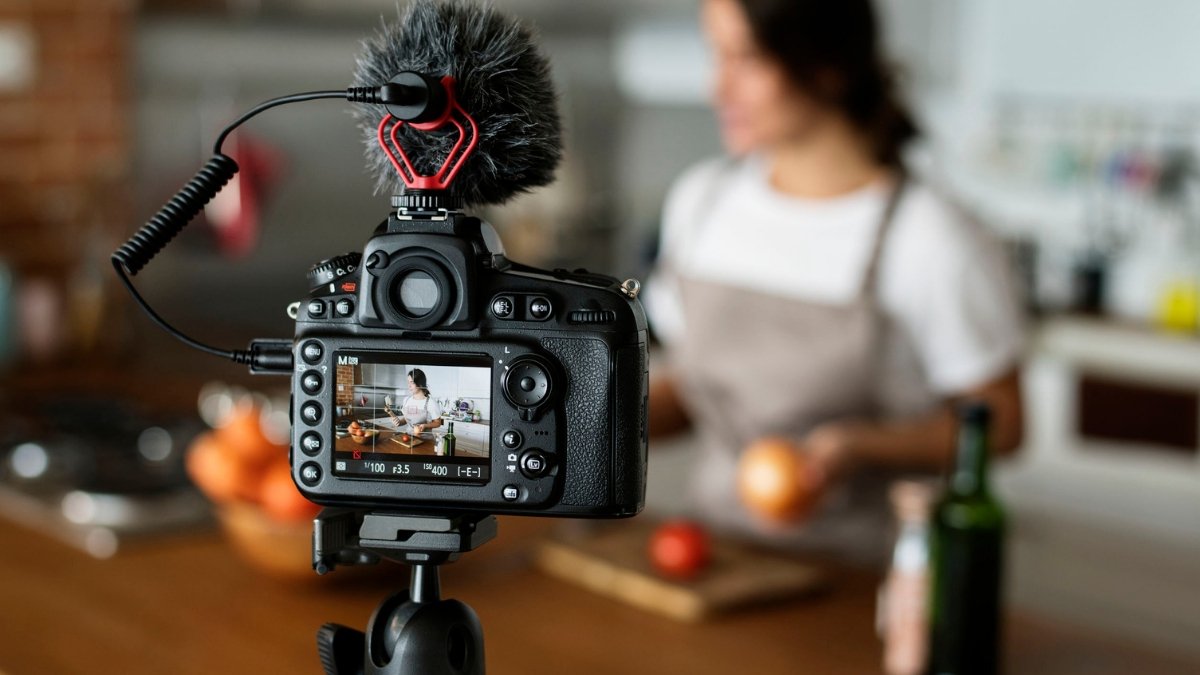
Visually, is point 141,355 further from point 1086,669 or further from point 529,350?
point 529,350

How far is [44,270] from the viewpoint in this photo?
107 inches

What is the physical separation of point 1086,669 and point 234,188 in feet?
5.41

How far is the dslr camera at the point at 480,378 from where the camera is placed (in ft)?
1.73

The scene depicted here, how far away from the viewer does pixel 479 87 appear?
19.9 inches

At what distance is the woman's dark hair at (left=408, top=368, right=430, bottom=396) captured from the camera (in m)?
0.53

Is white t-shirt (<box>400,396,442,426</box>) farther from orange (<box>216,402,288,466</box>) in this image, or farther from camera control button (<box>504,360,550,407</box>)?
orange (<box>216,402,288,466</box>)

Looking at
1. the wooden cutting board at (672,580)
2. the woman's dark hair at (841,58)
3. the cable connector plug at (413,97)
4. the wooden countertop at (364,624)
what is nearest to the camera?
the cable connector plug at (413,97)

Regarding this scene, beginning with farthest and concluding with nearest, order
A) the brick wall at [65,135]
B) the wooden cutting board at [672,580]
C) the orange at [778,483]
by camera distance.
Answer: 1. the brick wall at [65,135]
2. the orange at [778,483]
3. the wooden cutting board at [672,580]

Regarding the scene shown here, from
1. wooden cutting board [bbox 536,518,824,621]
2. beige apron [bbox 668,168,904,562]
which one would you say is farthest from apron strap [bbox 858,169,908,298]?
wooden cutting board [bbox 536,518,824,621]

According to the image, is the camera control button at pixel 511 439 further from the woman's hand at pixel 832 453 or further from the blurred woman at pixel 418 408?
the woman's hand at pixel 832 453

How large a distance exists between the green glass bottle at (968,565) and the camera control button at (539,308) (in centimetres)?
69

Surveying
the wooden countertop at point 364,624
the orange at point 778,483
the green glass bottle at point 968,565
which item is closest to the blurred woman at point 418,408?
the wooden countertop at point 364,624

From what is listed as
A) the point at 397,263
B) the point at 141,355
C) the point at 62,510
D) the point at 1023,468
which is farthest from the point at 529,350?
the point at 1023,468

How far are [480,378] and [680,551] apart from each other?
2.71ft
